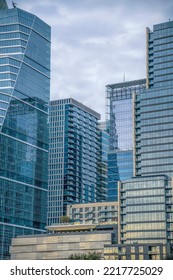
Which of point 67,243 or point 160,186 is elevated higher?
point 160,186

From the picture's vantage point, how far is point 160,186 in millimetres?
183250

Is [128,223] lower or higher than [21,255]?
higher

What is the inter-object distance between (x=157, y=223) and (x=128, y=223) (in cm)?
1101

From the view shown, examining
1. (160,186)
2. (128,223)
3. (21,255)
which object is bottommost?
(21,255)

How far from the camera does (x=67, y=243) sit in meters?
178
